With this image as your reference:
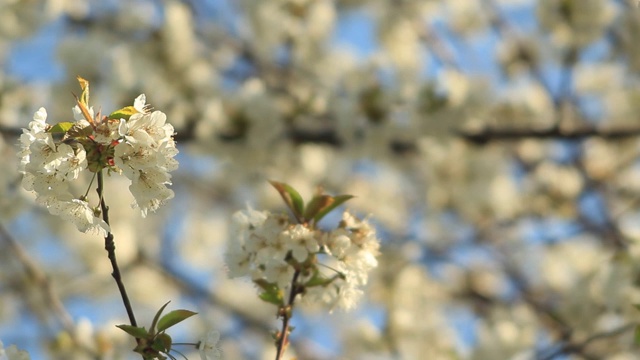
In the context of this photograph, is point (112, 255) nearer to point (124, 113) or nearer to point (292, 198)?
point (124, 113)

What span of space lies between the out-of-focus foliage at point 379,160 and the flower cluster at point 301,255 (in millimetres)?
840

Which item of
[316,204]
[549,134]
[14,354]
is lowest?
[14,354]

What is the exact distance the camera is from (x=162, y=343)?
1.07 meters

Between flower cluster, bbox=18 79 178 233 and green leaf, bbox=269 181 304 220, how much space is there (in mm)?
238

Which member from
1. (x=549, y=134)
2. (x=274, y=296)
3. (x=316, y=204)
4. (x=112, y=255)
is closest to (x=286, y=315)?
(x=274, y=296)

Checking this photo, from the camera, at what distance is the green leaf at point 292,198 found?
4.12 ft

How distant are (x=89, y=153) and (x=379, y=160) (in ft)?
7.72

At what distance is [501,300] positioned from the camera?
175 inches

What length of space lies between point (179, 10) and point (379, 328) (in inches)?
66.9

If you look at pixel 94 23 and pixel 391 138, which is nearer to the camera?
pixel 391 138

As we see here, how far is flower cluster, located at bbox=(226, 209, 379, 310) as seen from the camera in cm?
124

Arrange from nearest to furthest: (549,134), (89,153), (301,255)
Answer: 1. (89,153)
2. (301,255)
3. (549,134)

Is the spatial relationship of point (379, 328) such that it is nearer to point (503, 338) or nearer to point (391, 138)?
point (503, 338)

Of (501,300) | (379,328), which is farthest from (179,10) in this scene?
(501,300)
